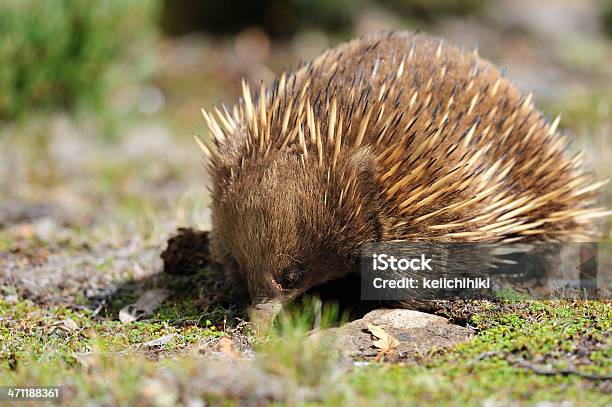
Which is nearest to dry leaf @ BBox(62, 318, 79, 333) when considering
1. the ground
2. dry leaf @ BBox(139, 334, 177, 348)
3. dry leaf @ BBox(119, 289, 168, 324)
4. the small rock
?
the ground

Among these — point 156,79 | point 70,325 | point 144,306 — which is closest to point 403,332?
point 144,306

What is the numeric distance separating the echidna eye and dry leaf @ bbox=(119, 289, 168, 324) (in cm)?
109

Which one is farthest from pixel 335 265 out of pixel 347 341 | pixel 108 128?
pixel 108 128

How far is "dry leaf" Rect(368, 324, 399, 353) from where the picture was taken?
3453 millimetres

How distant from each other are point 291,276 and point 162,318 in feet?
3.20

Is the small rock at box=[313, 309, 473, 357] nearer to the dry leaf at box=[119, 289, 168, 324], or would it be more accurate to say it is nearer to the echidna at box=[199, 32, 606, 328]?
the echidna at box=[199, 32, 606, 328]

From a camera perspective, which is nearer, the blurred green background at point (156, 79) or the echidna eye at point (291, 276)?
the echidna eye at point (291, 276)

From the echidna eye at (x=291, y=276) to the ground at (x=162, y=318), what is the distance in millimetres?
212

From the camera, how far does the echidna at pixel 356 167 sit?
11.3 ft

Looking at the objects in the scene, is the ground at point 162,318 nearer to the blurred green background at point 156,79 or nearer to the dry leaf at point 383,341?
the blurred green background at point 156,79

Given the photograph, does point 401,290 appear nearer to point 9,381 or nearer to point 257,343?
point 257,343

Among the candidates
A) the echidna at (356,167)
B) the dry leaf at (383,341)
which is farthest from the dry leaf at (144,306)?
the dry leaf at (383,341)

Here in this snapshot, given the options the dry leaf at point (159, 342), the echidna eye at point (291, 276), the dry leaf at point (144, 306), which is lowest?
the dry leaf at point (159, 342)

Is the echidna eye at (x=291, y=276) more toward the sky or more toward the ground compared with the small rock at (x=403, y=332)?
more toward the sky
